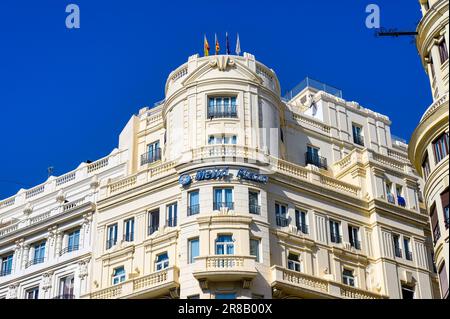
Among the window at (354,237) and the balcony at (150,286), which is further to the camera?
the window at (354,237)

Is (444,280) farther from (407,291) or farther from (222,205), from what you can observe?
(407,291)

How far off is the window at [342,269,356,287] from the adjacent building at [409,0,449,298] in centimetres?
1682

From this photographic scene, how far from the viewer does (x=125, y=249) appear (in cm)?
6956

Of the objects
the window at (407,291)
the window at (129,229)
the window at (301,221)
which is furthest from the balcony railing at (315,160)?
the window at (129,229)

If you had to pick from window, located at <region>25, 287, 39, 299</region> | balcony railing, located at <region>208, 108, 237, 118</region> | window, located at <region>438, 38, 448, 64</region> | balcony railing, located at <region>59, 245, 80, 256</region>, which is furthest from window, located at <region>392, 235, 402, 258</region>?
window, located at <region>25, 287, 39, 299</region>

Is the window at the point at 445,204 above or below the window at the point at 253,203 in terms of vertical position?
below

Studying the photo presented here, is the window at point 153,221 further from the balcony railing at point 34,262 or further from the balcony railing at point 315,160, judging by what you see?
the balcony railing at point 315,160

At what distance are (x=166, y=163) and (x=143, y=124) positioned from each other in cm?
982

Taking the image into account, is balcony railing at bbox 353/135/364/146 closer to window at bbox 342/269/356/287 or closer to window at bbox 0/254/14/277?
window at bbox 342/269/356/287

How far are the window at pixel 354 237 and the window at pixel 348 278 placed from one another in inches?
82.0

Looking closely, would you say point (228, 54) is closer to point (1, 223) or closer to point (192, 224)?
point (192, 224)

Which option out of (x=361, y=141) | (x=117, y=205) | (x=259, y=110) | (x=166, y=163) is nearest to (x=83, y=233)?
(x=117, y=205)

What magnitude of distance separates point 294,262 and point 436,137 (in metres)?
18.7

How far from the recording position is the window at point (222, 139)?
7150 centimetres
